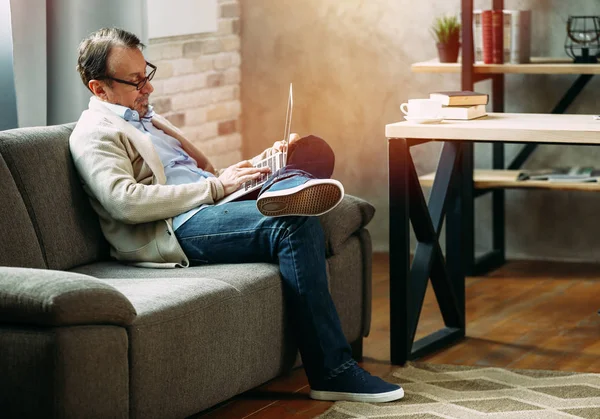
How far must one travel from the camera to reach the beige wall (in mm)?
4566

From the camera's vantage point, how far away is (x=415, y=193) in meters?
3.23

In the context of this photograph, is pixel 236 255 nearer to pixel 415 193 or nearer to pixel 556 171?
pixel 415 193

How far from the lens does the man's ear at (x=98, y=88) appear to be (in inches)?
118

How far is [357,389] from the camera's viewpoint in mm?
2836

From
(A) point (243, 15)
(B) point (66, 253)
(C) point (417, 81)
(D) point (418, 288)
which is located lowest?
Result: (D) point (418, 288)

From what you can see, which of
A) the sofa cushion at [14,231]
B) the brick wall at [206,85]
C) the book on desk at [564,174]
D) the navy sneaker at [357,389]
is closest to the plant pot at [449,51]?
the book on desk at [564,174]

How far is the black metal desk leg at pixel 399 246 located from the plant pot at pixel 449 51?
1.30m

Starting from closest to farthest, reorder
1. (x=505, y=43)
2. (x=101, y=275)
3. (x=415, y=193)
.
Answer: (x=101, y=275), (x=415, y=193), (x=505, y=43)

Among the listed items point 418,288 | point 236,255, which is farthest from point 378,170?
point 236,255

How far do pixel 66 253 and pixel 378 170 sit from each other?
2330mm

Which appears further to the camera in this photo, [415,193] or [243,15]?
[243,15]

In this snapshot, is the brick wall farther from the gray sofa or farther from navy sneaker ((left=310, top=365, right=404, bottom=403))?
navy sneaker ((left=310, top=365, right=404, bottom=403))

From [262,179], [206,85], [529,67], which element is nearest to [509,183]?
[529,67]

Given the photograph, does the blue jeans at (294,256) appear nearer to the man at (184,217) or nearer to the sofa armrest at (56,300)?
the man at (184,217)
